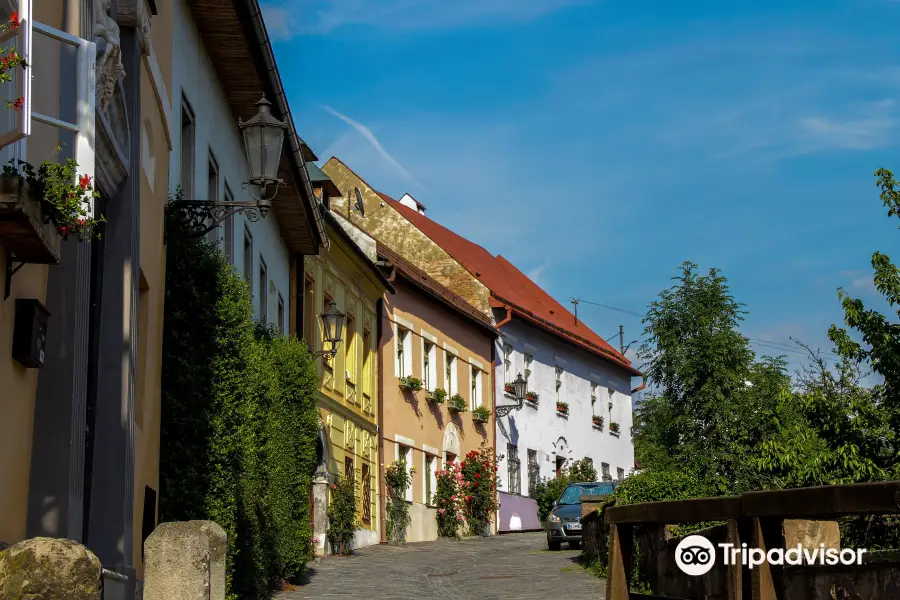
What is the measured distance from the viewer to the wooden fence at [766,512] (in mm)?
3859

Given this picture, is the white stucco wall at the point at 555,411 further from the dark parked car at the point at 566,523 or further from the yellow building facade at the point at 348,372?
the dark parked car at the point at 566,523

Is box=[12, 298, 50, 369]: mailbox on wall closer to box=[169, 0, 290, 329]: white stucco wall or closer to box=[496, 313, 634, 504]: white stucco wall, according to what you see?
box=[169, 0, 290, 329]: white stucco wall

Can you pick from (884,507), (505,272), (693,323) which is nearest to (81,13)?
(884,507)

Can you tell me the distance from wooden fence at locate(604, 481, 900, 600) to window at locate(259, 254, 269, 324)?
655 inches

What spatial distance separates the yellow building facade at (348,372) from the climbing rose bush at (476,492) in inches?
178

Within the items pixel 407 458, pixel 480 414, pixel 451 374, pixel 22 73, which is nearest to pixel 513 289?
pixel 480 414

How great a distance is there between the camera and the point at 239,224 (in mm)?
19062

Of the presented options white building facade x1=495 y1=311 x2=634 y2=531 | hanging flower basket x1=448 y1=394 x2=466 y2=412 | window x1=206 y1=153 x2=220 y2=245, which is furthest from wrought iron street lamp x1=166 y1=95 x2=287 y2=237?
white building facade x1=495 y1=311 x2=634 y2=531

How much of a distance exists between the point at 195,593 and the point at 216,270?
Answer: 541 centimetres

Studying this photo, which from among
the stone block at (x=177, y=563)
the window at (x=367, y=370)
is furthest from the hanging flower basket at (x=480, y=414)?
the stone block at (x=177, y=563)

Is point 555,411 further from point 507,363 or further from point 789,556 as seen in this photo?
point 789,556

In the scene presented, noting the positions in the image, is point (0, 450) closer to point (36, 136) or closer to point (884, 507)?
point (36, 136)

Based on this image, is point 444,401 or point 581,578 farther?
point 444,401

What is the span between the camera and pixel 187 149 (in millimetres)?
15633
